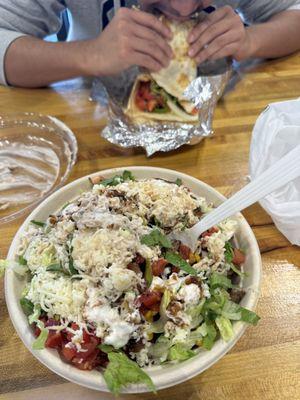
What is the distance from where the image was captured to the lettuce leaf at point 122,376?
1.90 feet

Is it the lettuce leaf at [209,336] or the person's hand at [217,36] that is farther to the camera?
the person's hand at [217,36]

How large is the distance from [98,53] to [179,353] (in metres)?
1.16

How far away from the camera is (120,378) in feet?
1.90

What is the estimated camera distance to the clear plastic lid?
42.7 inches

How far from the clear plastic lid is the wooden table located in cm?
4

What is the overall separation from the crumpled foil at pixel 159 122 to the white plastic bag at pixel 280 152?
230 millimetres

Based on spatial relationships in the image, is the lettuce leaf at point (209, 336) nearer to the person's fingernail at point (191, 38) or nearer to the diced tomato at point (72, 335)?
the diced tomato at point (72, 335)

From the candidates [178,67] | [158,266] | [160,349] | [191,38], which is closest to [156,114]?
[178,67]

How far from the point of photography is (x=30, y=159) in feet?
3.96

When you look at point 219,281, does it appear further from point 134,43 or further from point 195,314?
point 134,43

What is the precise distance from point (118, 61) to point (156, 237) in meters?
0.91

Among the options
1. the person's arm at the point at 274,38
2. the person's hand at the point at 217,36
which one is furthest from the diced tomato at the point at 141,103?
the person's arm at the point at 274,38

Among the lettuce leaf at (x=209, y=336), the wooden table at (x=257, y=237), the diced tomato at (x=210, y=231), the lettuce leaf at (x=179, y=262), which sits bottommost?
the wooden table at (x=257, y=237)

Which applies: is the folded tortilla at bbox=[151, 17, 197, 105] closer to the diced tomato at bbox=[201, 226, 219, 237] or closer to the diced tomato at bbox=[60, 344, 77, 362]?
the diced tomato at bbox=[201, 226, 219, 237]
